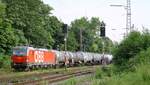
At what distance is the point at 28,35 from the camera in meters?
88.9

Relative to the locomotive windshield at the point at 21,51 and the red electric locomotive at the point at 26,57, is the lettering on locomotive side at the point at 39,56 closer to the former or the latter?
the red electric locomotive at the point at 26,57

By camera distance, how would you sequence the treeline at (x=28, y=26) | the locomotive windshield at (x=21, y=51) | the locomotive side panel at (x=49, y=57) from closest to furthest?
the locomotive windshield at (x=21, y=51), the locomotive side panel at (x=49, y=57), the treeline at (x=28, y=26)

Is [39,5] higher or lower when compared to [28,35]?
higher

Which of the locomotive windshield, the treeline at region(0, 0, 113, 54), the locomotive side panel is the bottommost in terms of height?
the locomotive side panel

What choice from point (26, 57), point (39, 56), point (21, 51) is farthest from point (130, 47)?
point (39, 56)

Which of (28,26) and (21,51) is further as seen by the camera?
(28,26)

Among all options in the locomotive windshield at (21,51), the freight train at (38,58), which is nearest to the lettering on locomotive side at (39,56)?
the freight train at (38,58)

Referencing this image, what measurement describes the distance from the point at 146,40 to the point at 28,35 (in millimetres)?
57673

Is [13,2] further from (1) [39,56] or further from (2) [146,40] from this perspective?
(2) [146,40]

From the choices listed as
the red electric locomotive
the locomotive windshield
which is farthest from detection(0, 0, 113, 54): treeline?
the locomotive windshield

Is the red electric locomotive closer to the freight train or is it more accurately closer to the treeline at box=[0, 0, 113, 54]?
the freight train

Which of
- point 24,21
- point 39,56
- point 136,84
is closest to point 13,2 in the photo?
point 24,21

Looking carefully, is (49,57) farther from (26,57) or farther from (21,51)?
(21,51)

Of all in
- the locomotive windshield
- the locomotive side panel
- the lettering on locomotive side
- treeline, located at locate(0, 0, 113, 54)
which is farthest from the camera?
treeline, located at locate(0, 0, 113, 54)
